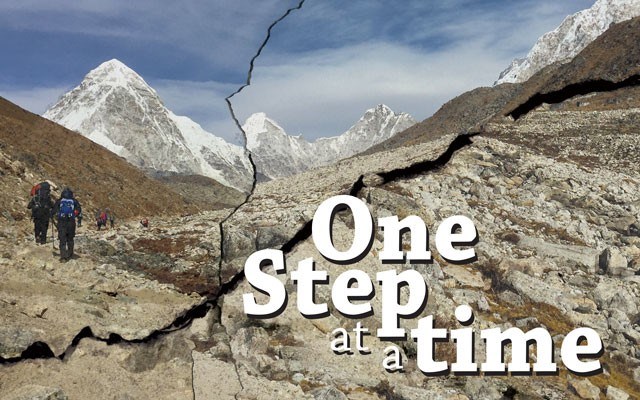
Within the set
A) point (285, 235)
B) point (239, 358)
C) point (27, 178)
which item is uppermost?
point (27, 178)

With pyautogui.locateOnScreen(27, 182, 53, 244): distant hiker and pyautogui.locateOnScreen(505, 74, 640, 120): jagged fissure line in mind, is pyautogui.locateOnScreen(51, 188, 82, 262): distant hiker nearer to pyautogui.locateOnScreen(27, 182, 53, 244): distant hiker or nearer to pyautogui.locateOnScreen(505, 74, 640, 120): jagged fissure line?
pyautogui.locateOnScreen(27, 182, 53, 244): distant hiker

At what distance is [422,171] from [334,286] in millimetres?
2074

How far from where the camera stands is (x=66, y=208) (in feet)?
20.0

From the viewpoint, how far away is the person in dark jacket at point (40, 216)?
6172 millimetres

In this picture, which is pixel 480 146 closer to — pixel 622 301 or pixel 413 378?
pixel 622 301

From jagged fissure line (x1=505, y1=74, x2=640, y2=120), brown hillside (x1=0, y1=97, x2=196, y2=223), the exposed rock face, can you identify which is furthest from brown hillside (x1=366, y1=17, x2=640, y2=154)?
jagged fissure line (x1=505, y1=74, x2=640, y2=120)

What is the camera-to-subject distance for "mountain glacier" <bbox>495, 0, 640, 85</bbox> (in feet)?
404

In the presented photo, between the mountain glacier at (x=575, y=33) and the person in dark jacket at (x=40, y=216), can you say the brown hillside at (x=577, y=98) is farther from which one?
the mountain glacier at (x=575, y=33)

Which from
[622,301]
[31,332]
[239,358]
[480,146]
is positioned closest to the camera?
[31,332]

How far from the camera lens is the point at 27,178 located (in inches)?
356

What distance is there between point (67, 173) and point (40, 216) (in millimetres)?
7356

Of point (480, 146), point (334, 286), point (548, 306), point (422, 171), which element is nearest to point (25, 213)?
point (334, 286)

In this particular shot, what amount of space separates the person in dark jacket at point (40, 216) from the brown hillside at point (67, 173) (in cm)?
89

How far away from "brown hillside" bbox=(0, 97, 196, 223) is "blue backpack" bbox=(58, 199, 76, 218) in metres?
1.56
